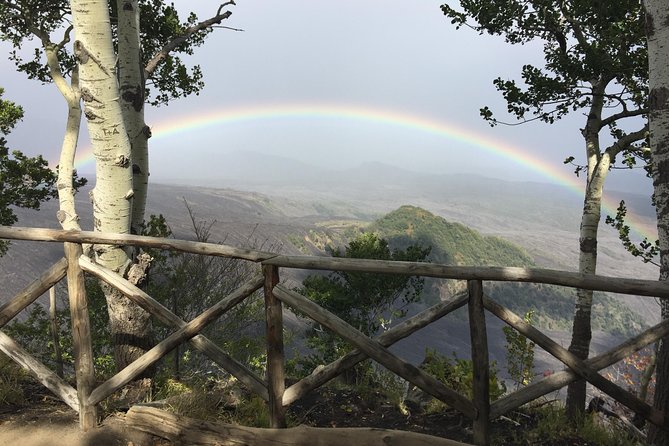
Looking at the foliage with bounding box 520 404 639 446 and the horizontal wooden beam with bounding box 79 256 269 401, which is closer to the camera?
the horizontal wooden beam with bounding box 79 256 269 401

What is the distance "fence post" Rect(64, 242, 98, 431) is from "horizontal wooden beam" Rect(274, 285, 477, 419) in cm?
181

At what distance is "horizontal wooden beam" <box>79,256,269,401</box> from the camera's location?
3.64 metres

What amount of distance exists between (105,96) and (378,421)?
4527mm

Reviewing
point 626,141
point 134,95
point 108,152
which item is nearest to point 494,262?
point 626,141

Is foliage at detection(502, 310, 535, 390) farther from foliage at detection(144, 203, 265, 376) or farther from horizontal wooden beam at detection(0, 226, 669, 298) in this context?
foliage at detection(144, 203, 265, 376)

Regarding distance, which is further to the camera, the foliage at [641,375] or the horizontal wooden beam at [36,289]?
the foliage at [641,375]

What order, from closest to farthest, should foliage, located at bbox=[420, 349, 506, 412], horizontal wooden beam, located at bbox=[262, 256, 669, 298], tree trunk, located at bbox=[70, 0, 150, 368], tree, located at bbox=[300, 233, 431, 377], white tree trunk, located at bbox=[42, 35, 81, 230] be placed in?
horizontal wooden beam, located at bbox=[262, 256, 669, 298] < tree trunk, located at bbox=[70, 0, 150, 368] < foliage, located at bbox=[420, 349, 506, 412] < white tree trunk, located at bbox=[42, 35, 81, 230] < tree, located at bbox=[300, 233, 431, 377]

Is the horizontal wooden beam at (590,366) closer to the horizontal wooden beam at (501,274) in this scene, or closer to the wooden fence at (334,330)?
the wooden fence at (334,330)

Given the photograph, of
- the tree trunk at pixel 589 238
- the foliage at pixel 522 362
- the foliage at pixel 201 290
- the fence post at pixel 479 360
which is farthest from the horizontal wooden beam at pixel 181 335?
the foliage at pixel 201 290

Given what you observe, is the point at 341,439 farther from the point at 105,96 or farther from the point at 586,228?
the point at 586,228

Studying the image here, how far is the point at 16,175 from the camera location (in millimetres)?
13234

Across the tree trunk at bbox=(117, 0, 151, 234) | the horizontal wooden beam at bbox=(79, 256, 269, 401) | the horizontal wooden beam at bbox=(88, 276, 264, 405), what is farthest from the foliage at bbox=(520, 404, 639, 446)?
the tree trunk at bbox=(117, 0, 151, 234)

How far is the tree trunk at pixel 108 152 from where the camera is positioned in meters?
4.56

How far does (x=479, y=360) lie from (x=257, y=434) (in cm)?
174
